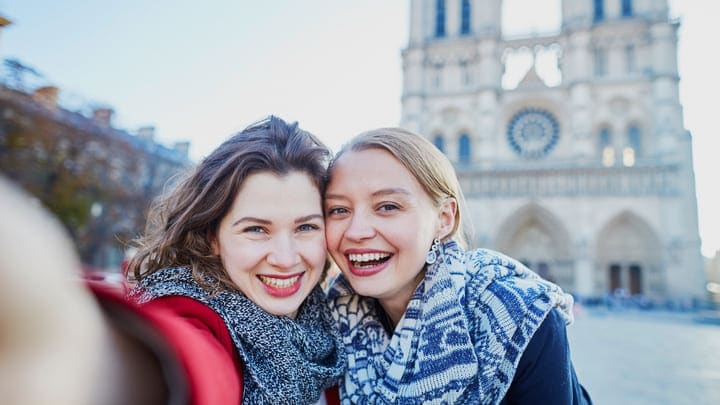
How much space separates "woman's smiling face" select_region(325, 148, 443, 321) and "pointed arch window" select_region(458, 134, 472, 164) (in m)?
25.8

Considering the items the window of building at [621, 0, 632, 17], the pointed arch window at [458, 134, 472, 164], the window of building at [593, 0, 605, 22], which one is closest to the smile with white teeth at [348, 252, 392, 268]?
the pointed arch window at [458, 134, 472, 164]

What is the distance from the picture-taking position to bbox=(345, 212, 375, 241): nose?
1761 millimetres

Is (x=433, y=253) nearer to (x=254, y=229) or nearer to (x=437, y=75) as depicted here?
(x=254, y=229)

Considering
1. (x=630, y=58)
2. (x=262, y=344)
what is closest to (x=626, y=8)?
(x=630, y=58)

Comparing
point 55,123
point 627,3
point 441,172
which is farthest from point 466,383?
point 627,3

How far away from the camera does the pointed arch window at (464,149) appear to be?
2695 cm

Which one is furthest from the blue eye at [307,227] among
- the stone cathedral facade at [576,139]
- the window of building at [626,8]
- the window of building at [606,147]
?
the window of building at [626,8]

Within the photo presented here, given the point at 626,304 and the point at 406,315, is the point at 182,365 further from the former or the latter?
the point at 626,304

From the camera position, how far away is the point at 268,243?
1.60 m

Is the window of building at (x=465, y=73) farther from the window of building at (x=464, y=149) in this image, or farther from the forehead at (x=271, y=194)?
the forehead at (x=271, y=194)

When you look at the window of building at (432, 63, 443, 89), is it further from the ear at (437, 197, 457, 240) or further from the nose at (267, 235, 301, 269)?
the nose at (267, 235, 301, 269)

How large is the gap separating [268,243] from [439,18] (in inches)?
1209

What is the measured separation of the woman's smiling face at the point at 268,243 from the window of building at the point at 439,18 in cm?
2996

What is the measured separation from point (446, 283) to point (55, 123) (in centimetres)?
1626
